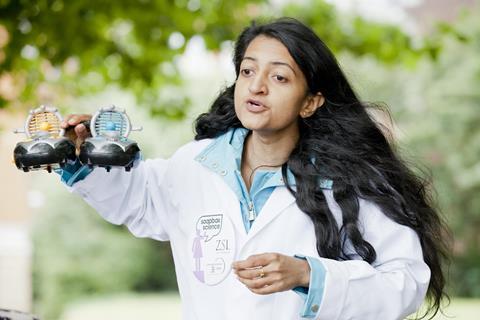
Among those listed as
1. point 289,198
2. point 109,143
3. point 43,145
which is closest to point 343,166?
point 289,198

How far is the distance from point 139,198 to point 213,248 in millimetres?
357

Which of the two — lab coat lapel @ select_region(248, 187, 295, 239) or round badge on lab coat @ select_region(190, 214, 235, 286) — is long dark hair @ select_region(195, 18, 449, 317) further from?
round badge on lab coat @ select_region(190, 214, 235, 286)

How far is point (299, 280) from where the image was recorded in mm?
2576

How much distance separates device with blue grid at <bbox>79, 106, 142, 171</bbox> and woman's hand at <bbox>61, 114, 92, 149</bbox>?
0.07 m

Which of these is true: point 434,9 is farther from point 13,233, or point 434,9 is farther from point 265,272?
point 265,272

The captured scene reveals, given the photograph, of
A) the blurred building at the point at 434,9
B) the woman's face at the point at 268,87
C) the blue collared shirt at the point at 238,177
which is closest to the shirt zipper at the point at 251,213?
the blue collared shirt at the point at 238,177

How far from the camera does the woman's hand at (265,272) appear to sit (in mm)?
2445

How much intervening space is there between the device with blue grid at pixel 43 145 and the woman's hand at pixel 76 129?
52 millimetres

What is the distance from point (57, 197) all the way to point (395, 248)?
16759 millimetres

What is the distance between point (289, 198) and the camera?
2932mm

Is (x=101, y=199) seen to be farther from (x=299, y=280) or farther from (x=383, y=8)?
(x=383, y=8)

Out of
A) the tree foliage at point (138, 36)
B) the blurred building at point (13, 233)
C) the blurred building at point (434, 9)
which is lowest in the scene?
the blurred building at point (13, 233)

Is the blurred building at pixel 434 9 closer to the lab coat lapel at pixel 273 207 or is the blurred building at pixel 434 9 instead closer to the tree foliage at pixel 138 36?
the tree foliage at pixel 138 36

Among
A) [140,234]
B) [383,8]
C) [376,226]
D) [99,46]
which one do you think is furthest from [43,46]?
[383,8]
